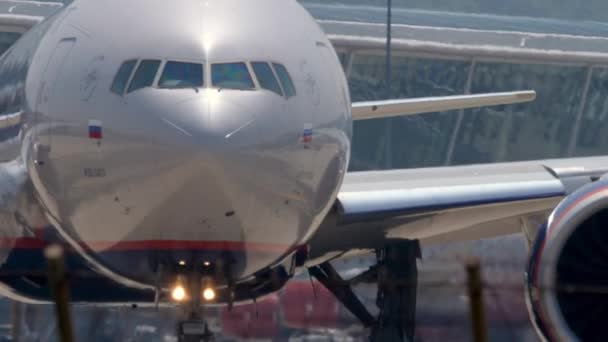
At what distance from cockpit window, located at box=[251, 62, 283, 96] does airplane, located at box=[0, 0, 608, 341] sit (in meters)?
0.02

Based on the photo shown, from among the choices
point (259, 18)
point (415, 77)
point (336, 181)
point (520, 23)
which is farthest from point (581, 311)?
point (520, 23)

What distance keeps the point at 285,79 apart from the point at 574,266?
118 inches

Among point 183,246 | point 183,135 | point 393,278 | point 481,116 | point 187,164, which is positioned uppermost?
point 183,135

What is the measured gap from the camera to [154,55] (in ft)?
38.5

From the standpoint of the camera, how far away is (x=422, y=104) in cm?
1644

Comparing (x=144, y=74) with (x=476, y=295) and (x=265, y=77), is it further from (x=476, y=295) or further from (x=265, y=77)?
(x=476, y=295)

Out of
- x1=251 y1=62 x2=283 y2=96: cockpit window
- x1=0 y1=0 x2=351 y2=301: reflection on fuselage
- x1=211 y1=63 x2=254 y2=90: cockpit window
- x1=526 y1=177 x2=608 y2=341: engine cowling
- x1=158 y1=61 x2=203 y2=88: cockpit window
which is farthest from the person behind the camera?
x1=526 y1=177 x2=608 y2=341: engine cowling

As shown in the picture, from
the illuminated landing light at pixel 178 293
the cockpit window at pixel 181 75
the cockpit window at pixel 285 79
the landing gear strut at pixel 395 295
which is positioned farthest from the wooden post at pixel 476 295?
the landing gear strut at pixel 395 295

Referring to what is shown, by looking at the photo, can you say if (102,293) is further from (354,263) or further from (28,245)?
(354,263)

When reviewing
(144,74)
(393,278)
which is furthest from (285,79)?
(393,278)

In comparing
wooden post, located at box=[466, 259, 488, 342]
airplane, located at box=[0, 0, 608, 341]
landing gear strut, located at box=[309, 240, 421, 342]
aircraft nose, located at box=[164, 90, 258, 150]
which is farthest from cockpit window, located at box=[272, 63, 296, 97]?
wooden post, located at box=[466, 259, 488, 342]

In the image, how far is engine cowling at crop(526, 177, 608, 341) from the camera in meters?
12.9

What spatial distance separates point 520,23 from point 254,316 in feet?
168

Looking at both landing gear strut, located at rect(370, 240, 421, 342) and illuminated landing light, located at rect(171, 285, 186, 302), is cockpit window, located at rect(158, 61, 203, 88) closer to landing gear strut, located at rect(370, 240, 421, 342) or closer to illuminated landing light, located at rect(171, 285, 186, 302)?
illuminated landing light, located at rect(171, 285, 186, 302)
